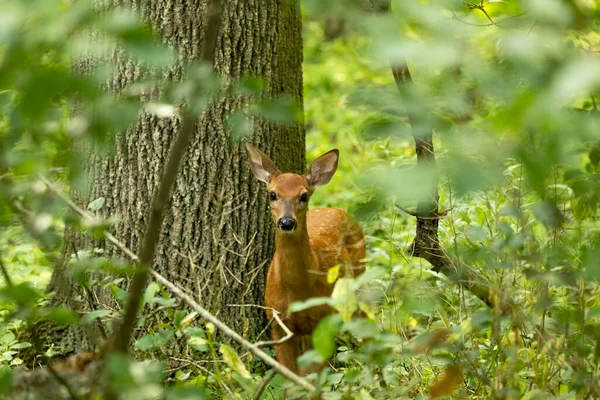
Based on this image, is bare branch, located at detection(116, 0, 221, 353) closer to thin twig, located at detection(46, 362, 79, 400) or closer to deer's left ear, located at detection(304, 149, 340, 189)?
thin twig, located at detection(46, 362, 79, 400)

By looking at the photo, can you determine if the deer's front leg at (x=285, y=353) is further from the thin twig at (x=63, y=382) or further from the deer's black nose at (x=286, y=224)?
the thin twig at (x=63, y=382)

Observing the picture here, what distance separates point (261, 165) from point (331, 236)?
103 cm

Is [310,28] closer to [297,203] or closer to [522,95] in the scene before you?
[297,203]

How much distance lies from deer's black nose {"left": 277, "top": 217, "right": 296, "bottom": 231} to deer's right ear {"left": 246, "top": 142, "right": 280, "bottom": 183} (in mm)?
291

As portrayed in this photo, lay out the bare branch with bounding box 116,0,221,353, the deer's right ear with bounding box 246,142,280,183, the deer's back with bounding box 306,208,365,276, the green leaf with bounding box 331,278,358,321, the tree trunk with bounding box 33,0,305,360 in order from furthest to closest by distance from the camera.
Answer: the deer's back with bounding box 306,208,365,276
the deer's right ear with bounding box 246,142,280,183
the tree trunk with bounding box 33,0,305,360
the green leaf with bounding box 331,278,358,321
the bare branch with bounding box 116,0,221,353

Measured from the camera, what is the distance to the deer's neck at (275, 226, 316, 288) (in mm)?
4859

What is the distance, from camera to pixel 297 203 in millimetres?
4926

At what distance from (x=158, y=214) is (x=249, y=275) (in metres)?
3.22

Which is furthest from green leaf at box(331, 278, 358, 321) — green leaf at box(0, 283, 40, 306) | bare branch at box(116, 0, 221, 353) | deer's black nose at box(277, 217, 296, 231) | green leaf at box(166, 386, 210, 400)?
deer's black nose at box(277, 217, 296, 231)

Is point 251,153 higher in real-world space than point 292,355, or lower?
higher

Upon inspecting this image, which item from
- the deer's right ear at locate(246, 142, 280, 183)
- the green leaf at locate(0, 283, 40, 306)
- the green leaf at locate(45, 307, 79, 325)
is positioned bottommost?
the deer's right ear at locate(246, 142, 280, 183)

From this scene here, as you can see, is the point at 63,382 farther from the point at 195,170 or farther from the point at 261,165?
the point at 261,165

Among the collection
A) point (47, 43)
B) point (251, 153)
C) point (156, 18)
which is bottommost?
point (251, 153)

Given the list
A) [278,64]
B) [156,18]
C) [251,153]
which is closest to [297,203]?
[251,153]
